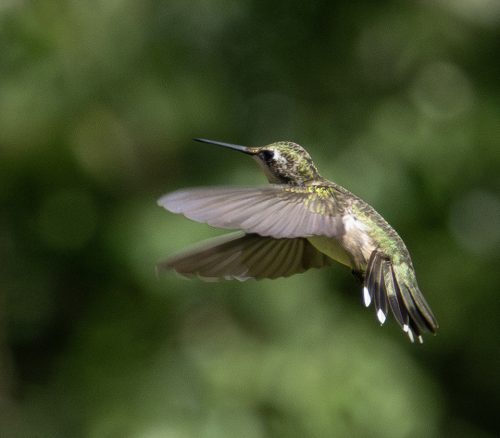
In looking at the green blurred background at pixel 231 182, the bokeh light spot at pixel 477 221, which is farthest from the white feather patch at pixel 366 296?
the bokeh light spot at pixel 477 221

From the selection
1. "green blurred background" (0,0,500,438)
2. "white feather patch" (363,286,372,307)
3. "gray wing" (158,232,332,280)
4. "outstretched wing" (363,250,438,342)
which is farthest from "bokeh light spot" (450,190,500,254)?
"white feather patch" (363,286,372,307)

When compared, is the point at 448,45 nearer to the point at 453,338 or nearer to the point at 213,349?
the point at 453,338

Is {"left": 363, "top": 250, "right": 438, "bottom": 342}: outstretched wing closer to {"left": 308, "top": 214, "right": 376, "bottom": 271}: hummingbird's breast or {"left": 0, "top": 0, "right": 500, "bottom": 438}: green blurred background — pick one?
{"left": 308, "top": 214, "right": 376, "bottom": 271}: hummingbird's breast

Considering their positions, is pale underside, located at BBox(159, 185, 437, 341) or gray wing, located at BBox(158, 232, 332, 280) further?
gray wing, located at BBox(158, 232, 332, 280)

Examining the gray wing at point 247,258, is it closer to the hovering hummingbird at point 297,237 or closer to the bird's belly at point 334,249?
the hovering hummingbird at point 297,237

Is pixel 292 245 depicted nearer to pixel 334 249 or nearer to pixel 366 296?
pixel 334 249

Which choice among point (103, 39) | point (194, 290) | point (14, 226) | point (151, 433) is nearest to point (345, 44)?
point (103, 39)

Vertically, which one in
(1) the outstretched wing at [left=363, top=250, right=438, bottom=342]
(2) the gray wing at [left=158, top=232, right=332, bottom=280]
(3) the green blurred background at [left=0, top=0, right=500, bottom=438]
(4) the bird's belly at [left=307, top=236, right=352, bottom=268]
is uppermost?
(4) the bird's belly at [left=307, top=236, right=352, bottom=268]
